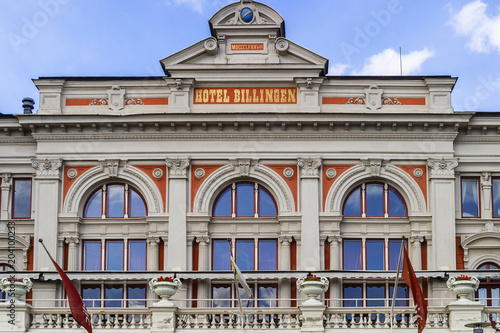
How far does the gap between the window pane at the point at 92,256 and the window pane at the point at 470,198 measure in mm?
16249

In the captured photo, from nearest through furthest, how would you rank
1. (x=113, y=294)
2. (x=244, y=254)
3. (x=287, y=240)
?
(x=113, y=294) → (x=287, y=240) → (x=244, y=254)

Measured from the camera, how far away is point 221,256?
4734cm

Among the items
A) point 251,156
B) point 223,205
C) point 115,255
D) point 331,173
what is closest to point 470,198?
point 331,173

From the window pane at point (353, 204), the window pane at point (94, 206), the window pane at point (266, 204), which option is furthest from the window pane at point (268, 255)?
the window pane at point (94, 206)

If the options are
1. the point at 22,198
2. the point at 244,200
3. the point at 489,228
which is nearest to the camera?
the point at 489,228

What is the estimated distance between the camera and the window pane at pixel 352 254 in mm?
46969

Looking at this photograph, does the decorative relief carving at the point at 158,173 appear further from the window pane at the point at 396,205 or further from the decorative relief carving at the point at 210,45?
the window pane at the point at 396,205

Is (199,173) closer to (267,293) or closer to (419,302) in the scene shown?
(267,293)

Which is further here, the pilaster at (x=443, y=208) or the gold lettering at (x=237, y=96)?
the gold lettering at (x=237, y=96)

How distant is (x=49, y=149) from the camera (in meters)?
47.7

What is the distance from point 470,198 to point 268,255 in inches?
370

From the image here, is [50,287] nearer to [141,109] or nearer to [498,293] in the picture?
[141,109]

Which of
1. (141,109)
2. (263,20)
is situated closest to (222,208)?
(141,109)

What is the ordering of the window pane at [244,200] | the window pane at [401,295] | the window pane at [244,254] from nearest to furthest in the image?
the window pane at [401,295]
the window pane at [244,254]
the window pane at [244,200]
